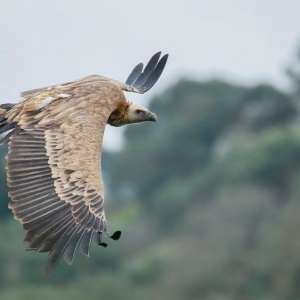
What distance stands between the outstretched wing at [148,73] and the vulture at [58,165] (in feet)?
9.49

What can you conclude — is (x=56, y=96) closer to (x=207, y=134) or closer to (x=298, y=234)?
(x=298, y=234)

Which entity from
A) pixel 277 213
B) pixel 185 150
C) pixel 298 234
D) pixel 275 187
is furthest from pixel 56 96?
pixel 185 150

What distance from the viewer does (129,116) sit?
60.7 ft

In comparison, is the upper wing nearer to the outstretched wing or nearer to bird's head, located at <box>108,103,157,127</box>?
bird's head, located at <box>108,103,157,127</box>

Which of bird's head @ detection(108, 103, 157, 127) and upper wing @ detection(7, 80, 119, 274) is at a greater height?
bird's head @ detection(108, 103, 157, 127)

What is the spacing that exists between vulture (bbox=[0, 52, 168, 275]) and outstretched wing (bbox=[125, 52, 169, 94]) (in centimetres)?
289

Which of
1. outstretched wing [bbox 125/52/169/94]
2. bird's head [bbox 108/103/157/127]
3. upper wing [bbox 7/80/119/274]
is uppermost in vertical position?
outstretched wing [bbox 125/52/169/94]

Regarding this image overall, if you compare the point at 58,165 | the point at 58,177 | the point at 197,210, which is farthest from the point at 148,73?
the point at 197,210

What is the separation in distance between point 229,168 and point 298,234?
18.1 meters

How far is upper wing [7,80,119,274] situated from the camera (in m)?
15.2

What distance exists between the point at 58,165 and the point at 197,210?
54.0 meters

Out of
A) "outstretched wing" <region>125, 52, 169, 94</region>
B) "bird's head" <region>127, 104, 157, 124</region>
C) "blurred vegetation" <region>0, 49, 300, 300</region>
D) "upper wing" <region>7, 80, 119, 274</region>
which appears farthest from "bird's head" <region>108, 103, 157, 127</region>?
"blurred vegetation" <region>0, 49, 300, 300</region>

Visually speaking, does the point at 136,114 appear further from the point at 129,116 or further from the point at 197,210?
the point at 197,210

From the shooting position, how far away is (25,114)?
1677 centimetres
